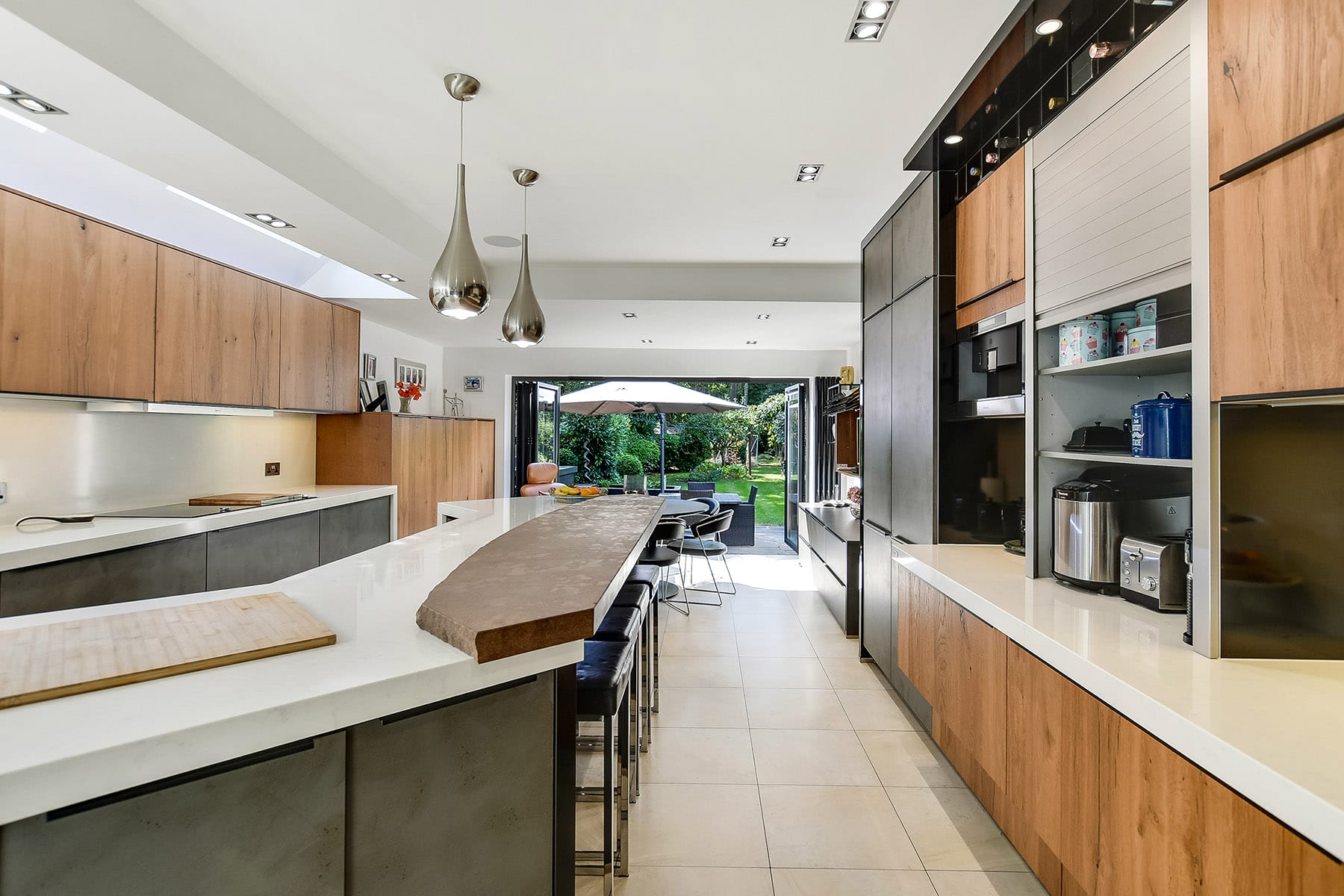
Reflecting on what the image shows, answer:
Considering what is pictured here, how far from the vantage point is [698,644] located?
166 inches

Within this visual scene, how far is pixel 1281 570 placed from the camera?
1.29 m

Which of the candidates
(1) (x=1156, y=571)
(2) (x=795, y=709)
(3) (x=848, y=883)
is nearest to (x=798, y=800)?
(3) (x=848, y=883)

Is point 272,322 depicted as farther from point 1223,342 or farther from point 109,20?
point 1223,342

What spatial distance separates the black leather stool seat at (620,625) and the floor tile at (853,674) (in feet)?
5.40

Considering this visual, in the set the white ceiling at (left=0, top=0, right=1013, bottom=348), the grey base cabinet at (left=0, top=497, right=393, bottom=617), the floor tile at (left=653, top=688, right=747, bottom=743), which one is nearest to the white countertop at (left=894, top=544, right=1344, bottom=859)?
the floor tile at (left=653, top=688, right=747, bottom=743)

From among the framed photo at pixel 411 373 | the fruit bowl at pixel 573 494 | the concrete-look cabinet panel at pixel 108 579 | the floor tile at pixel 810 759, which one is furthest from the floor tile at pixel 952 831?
the framed photo at pixel 411 373

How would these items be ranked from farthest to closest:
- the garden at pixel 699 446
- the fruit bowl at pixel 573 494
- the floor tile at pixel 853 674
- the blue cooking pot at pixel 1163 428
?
the garden at pixel 699 446
the fruit bowl at pixel 573 494
the floor tile at pixel 853 674
the blue cooking pot at pixel 1163 428

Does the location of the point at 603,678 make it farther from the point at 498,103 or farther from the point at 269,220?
the point at 269,220

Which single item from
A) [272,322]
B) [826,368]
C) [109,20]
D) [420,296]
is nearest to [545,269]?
[420,296]

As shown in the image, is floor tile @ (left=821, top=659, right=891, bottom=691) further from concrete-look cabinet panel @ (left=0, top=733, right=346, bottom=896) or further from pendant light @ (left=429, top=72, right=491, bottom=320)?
concrete-look cabinet panel @ (left=0, top=733, right=346, bottom=896)

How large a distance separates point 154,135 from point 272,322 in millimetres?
2010

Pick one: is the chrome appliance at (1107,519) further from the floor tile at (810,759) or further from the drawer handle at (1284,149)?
the floor tile at (810,759)

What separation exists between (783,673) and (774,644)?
53 cm

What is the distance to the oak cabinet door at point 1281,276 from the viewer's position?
1.08 meters
